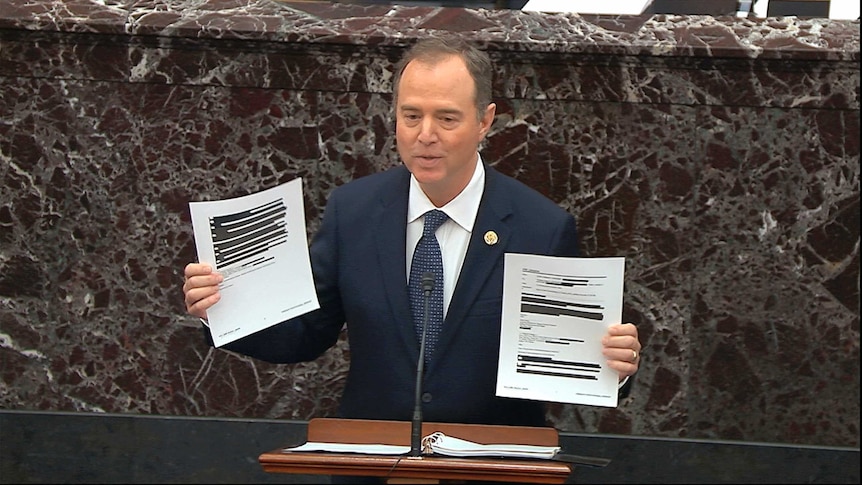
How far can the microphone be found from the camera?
2861 millimetres

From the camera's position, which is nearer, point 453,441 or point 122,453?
point 453,441

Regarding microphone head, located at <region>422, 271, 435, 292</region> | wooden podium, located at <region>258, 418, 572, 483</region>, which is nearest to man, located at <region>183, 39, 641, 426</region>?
microphone head, located at <region>422, 271, 435, 292</region>

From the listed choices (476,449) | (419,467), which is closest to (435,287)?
(476,449)

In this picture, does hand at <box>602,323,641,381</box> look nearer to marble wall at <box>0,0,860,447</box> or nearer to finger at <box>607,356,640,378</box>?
finger at <box>607,356,640,378</box>

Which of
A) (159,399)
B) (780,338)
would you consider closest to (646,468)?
(780,338)

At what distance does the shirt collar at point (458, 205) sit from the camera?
11.3 ft

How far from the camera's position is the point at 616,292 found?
2984 millimetres

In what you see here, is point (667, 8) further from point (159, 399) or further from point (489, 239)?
point (159, 399)

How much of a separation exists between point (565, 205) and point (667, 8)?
32.9 inches

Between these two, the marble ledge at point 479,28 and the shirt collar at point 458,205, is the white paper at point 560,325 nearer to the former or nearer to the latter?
the shirt collar at point 458,205

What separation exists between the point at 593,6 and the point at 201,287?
7.09ft

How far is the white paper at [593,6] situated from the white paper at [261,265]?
184 cm

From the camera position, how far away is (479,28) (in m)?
4.39

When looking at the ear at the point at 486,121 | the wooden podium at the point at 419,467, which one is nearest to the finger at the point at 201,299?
the wooden podium at the point at 419,467
